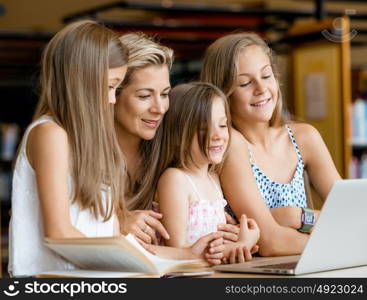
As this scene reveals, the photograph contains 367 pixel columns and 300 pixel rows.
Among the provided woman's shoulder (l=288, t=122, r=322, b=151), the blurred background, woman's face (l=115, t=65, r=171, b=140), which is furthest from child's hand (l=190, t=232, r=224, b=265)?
the blurred background

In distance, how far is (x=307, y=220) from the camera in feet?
6.94

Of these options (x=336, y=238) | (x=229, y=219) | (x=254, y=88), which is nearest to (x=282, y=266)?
(x=336, y=238)

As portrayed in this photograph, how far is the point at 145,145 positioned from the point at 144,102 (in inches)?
6.2

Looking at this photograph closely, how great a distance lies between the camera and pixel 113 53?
6.08 feet

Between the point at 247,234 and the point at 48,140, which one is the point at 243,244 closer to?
the point at 247,234

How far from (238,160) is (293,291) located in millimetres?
882

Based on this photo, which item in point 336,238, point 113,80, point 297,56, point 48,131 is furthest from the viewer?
point 297,56

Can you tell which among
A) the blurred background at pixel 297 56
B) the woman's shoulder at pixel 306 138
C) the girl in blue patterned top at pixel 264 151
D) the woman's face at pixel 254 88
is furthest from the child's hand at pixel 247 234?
the blurred background at pixel 297 56

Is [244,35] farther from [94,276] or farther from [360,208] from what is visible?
[94,276]

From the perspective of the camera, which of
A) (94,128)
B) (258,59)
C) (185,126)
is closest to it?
(94,128)

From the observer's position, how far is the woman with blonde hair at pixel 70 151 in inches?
67.3

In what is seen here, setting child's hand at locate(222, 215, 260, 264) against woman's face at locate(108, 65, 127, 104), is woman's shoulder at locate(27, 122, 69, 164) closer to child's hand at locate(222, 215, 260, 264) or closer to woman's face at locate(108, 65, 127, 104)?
woman's face at locate(108, 65, 127, 104)

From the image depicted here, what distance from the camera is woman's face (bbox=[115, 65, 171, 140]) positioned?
210 centimetres

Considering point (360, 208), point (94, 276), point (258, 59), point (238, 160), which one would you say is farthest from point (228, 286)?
point (258, 59)
